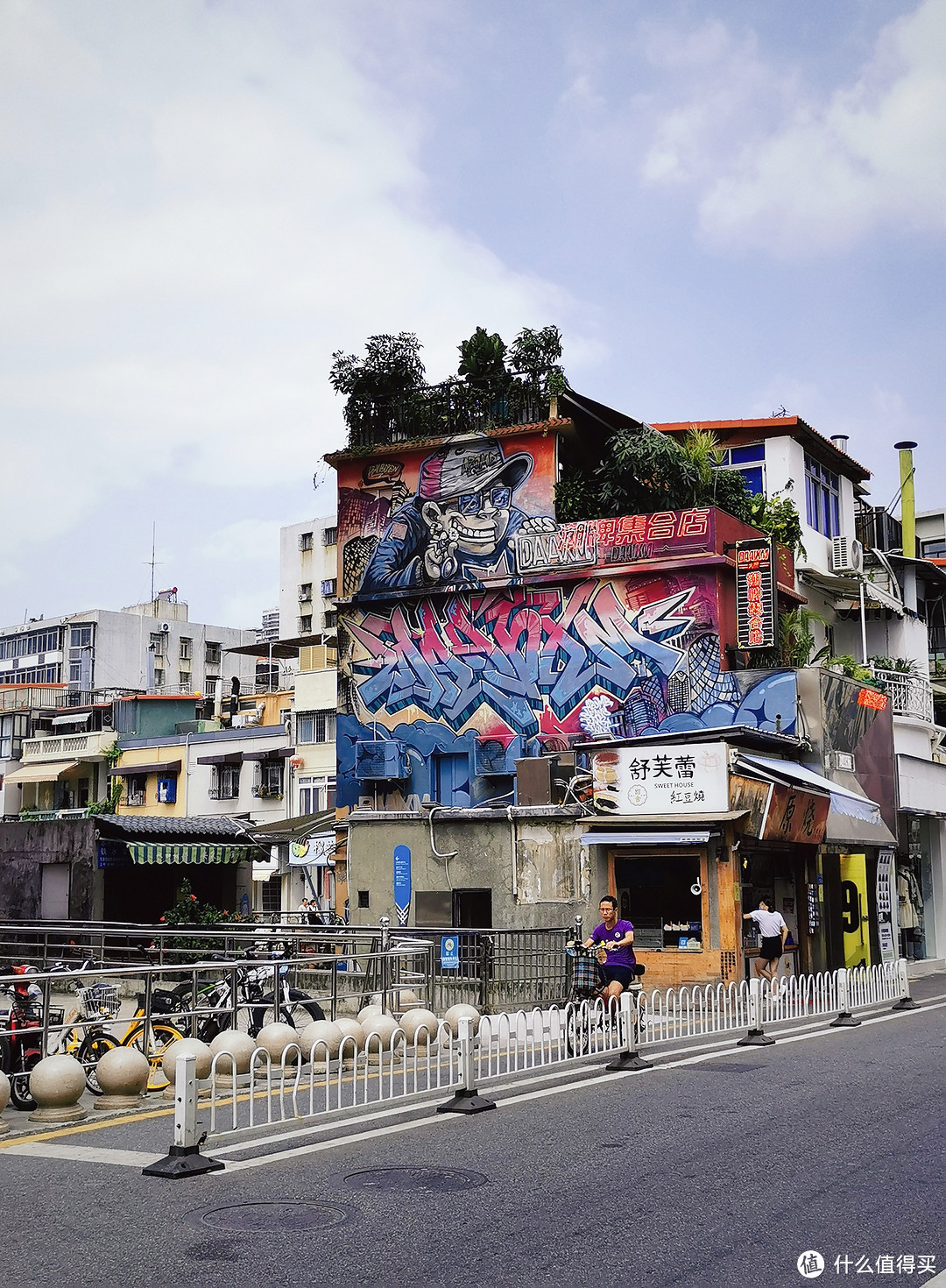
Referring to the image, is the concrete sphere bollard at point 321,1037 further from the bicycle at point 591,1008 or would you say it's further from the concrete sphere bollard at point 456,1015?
the bicycle at point 591,1008

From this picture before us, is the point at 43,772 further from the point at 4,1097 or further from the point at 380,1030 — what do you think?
the point at 4,1097

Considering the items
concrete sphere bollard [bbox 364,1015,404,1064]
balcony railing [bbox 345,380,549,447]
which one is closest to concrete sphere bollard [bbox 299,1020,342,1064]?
concrete sphere bollard [bbox 364,1015,404,1064]

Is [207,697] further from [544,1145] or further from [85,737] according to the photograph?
[544,1145]

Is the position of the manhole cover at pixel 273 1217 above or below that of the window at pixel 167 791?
below

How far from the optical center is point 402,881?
91.5 feet

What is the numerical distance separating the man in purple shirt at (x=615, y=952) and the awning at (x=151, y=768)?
3959 centimetres

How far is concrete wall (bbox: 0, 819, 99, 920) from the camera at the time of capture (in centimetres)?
2605

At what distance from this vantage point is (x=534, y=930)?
60.7 ft

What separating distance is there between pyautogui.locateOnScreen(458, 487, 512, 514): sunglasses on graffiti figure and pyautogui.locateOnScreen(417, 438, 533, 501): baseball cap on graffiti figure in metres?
0.13

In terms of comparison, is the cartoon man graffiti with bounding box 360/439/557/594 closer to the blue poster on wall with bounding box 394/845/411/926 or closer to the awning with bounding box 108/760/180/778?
the blue poster on wall with bounding box 394/845/411/926

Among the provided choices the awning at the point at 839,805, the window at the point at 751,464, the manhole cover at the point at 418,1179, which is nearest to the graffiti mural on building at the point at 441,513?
the window at the point at 751,464

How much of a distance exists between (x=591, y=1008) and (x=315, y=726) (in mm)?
35998

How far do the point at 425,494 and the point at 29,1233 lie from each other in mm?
28965

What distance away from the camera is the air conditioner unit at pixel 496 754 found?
32312mm
